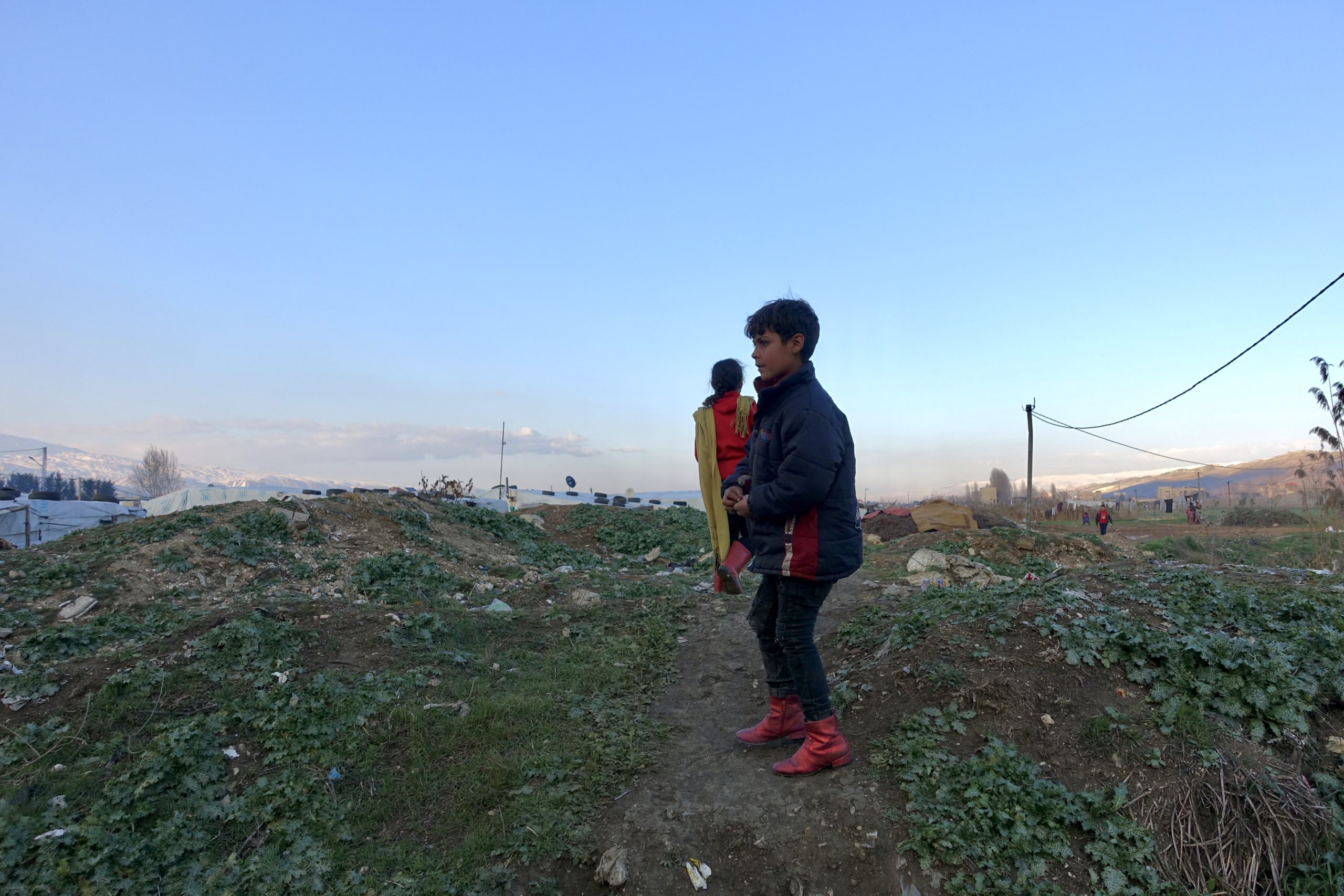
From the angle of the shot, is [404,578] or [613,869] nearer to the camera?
[613,869]

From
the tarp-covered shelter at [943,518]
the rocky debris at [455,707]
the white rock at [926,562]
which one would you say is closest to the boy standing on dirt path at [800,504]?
the rocky debris at [455,707]

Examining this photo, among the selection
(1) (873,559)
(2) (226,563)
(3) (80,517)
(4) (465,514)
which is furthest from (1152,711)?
(3) (80,517)

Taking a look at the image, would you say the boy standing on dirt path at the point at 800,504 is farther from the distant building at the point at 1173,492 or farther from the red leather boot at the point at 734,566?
the distant building at the point at 1173,492

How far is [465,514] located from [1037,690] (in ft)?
35.1

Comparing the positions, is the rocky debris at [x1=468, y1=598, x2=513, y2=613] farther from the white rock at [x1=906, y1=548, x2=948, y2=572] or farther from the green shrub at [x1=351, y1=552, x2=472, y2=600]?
the white rock at [x1=906, y1=548, x2=948, y2=572]

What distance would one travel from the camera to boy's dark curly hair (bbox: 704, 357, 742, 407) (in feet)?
13.3

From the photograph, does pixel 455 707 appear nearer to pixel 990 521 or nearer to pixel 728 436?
pixel 728 436

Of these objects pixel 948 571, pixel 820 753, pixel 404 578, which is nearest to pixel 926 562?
pixel 948 571

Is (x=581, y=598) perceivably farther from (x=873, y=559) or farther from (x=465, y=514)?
(x=465, y=514)

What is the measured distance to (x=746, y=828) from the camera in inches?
107

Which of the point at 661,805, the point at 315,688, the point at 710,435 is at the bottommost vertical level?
the point at 661,805

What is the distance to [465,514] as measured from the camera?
12414 millimetres

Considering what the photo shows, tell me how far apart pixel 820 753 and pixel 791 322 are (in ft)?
6.21

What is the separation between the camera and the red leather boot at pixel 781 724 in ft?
11.0
